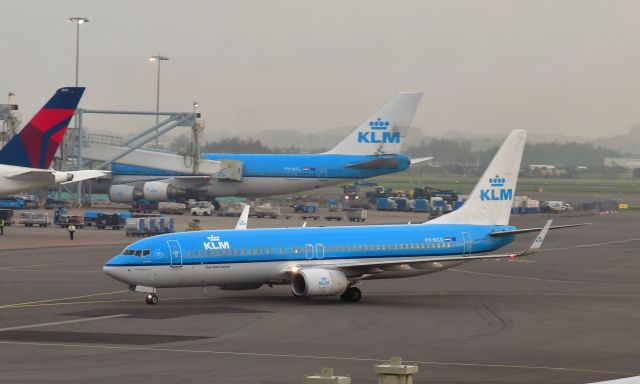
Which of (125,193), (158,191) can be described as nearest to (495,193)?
(158,191)

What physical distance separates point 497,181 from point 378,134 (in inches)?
2793

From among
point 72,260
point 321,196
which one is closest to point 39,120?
point 72,260

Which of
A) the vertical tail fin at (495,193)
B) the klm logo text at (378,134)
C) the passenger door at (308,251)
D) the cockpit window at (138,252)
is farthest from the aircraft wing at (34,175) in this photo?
the klm logo text at (378,134)

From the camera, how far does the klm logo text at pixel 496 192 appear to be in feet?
190

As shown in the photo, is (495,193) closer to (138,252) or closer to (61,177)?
(138,252)

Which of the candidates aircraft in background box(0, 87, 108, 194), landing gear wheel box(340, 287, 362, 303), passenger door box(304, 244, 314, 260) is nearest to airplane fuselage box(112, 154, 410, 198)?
aircraft in background box(0, 87, 108, 194)

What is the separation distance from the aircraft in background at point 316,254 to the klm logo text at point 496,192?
0.06 m

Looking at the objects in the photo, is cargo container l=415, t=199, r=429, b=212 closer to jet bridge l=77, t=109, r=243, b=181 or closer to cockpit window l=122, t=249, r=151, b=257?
jet bridge l=77, t=109, r=243, b=181

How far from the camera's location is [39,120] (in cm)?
8012

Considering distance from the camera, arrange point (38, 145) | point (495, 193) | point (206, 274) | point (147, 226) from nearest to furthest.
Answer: point (206, 274)
point (495, 193)
point (38, 145)
point (147, 226)

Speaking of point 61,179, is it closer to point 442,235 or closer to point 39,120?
point 39,120

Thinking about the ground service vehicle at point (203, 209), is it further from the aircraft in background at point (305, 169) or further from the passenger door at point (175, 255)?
the passenger door at point (175, 255)

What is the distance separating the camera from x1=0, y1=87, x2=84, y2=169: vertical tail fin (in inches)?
3150

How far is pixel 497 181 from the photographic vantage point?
192ft
